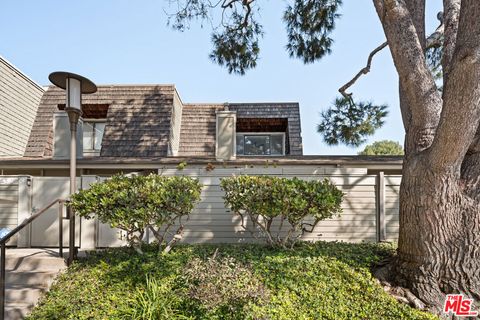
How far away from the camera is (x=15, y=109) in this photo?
34.2ft

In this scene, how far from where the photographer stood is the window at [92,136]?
1037 cm

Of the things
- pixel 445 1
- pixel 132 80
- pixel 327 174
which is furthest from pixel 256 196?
pixel 132 80

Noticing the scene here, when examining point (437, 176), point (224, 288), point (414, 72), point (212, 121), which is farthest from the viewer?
point (212, 121)

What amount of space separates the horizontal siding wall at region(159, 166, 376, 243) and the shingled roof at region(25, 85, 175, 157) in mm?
3884

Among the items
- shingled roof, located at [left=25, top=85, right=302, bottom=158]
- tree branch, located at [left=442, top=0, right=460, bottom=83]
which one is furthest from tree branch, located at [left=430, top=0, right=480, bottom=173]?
shingled roof, located at [left=25, top=85, right=302, bottom=158]

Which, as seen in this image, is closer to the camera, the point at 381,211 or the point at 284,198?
the point at 284,198

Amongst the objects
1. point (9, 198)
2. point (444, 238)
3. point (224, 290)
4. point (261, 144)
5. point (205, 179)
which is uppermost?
point (261, 144)

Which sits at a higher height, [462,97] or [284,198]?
[462,97]

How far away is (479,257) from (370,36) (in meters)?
5.56

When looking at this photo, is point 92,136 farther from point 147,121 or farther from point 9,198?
point 9,198

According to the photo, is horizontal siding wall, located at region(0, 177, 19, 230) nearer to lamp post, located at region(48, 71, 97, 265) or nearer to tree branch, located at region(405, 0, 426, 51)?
lamp post, located at region(48, 71, 97, 265)

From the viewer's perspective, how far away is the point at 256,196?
5051 mm

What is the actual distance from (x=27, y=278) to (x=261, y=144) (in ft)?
30.0

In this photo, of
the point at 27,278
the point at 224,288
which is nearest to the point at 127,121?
the point at 27,278
